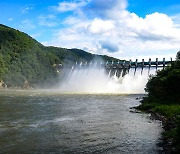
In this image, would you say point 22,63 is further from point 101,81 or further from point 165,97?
point 165,97

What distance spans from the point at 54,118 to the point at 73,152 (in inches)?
634

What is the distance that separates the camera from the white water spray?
364 feet

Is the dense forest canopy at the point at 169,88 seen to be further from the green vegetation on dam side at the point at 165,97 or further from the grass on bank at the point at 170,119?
the grass on bank at the point at 170,119

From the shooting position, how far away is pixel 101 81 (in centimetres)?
12925

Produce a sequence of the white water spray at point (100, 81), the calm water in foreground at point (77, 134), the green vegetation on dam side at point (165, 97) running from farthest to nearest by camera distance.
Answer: the white water spray at point (100, 81), the green vegetation on dam side at point (165, 97), the calm water in foreground at point (77, 134)

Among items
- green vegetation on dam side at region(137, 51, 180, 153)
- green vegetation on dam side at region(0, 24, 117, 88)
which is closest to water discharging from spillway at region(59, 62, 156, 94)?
green vegetation on dam side at region(0, 24, 117, 88)

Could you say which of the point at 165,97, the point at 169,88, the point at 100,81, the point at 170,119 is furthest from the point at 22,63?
the point at 170,119

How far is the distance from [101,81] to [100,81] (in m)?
0.55

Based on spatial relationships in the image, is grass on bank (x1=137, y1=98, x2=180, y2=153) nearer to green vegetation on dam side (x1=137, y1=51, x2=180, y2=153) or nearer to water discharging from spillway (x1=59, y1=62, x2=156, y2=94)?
green vegetation on dam side (x1=137, y1=51, x2=180, y2=153)

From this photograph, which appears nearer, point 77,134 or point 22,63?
point 77,134

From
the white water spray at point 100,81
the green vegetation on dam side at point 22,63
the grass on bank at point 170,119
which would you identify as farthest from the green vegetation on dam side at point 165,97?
the green vegetation on dam side at point 22,63

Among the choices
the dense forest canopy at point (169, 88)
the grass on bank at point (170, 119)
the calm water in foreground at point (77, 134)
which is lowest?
the calm water in foreground at point (77, 134)

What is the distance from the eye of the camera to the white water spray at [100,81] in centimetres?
11099

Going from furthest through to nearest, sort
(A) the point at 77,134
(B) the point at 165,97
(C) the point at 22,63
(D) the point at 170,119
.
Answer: (C) the point at 22,63
(B) the point at 165,97
(D) the point at 170,119
(A) the point at 77,134
